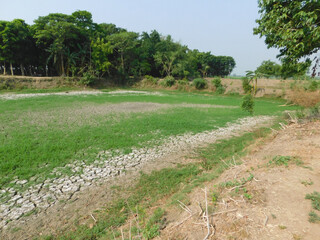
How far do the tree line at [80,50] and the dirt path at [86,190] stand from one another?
35174 millimetres

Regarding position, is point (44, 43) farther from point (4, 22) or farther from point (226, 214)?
point (226, 214)

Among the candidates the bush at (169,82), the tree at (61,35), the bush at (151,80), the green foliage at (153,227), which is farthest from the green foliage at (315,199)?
the bush at (151,80)

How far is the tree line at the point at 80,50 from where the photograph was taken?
32.4 meters

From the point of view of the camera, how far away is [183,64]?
155ft

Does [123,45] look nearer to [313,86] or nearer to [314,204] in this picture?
[313,86]

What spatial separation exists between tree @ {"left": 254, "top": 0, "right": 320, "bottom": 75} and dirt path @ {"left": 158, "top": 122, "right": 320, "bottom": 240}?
4.78 metres

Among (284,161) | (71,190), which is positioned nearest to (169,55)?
(284,161)

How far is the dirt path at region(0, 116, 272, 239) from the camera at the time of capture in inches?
160

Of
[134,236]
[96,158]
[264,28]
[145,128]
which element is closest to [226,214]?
[134,236]

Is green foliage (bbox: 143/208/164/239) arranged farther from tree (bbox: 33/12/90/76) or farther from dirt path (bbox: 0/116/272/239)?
tree (bbox: 33/12/90/76)

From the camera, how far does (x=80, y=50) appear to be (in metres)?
38.4

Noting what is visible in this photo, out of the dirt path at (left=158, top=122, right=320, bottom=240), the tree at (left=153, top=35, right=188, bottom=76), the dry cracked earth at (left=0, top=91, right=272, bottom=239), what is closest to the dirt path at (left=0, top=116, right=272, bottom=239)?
the dry cracked earth at (left=0, top=91, right=272, bottom=239)

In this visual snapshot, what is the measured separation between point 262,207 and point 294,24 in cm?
801

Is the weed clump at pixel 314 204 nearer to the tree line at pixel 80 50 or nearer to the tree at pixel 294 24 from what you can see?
the tree at pixel 294 24
